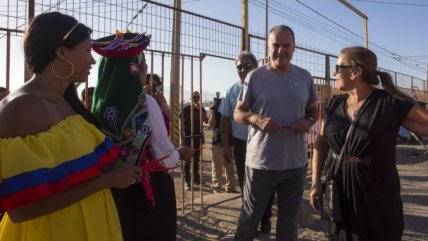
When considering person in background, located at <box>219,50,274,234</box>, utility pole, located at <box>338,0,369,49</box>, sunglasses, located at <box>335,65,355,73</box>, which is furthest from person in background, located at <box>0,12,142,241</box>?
utility pole, located at <box>338,0,369,49</box>

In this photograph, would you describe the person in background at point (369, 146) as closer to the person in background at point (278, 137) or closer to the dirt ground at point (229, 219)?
the person in background at point (278, 137)

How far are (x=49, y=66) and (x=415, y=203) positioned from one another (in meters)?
6.33

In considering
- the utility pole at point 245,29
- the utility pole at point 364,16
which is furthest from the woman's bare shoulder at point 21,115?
the utility pole at point 364,16

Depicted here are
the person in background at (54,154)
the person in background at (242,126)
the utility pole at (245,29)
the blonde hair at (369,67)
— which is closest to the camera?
the person in background at (54,154)

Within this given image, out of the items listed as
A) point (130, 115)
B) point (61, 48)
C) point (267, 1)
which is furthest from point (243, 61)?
point (267, 1)

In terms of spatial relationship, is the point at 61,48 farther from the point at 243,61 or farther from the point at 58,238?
the point at 243,61

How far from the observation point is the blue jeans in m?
3.42

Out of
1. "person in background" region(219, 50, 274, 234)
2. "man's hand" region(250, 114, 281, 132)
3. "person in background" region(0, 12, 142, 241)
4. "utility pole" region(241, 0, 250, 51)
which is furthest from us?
"utility pole" region(241, 0, 250, 51)

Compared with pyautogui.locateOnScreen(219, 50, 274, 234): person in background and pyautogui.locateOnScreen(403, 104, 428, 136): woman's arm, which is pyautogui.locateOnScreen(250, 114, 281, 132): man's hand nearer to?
pyautogui.locateOnScreen(403, 104, 428, 136): woman's arm

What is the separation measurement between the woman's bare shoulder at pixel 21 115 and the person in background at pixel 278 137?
6.41 ft

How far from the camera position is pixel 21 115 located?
1575 mm

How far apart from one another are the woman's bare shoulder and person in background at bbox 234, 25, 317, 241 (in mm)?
1954

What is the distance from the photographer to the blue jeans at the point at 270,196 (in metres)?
3.42

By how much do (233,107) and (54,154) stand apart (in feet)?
11.2
